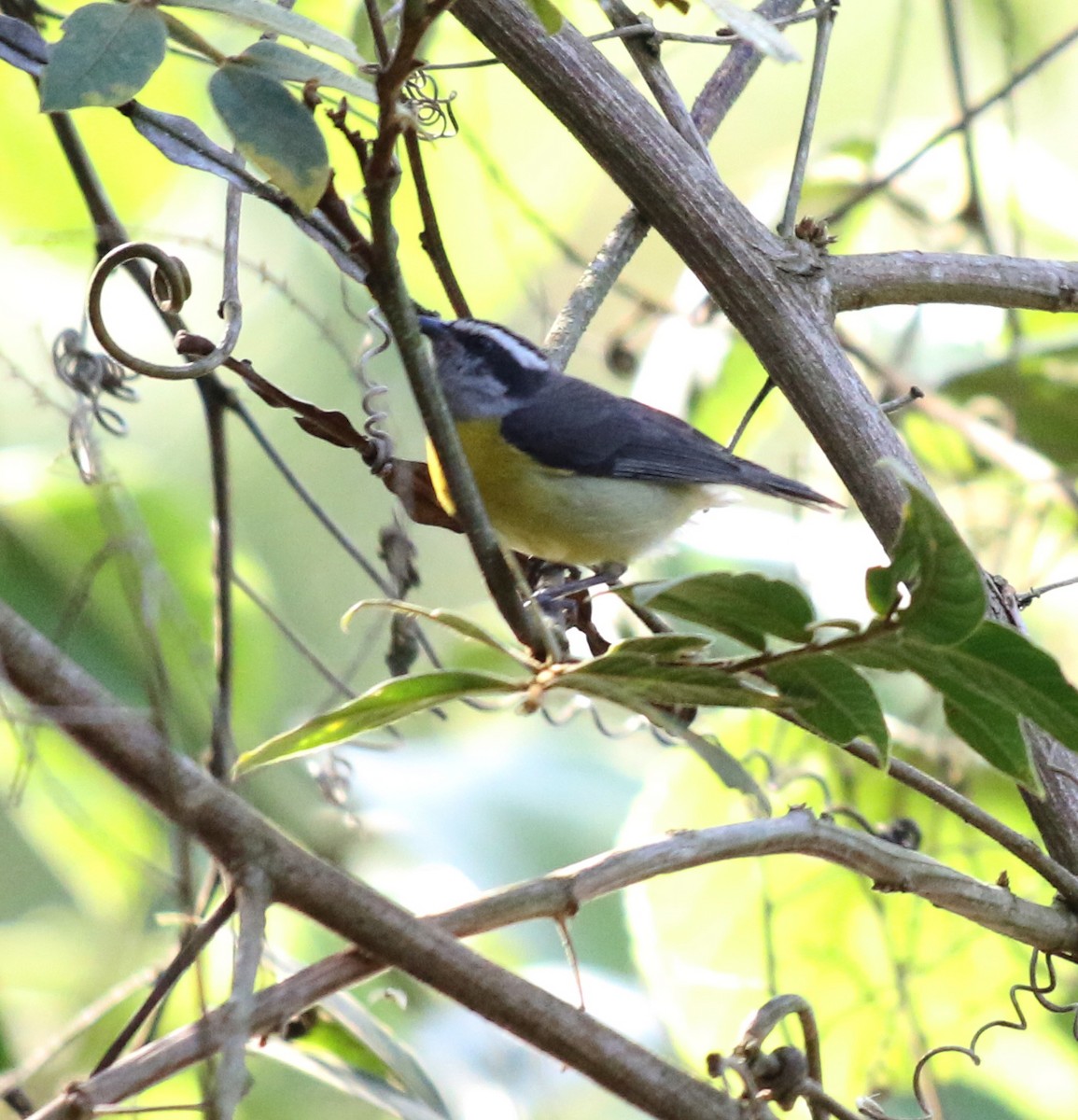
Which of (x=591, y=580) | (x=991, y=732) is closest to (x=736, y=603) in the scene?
(x=991, y=732)

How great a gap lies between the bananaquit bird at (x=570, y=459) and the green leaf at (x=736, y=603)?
3.07ft

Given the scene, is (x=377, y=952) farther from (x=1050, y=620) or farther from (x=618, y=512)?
(x=1050, y=620)

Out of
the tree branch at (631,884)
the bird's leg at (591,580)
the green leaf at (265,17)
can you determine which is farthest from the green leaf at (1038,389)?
the green leaf at (265,17)

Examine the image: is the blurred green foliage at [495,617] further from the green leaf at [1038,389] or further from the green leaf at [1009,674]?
the green leaf at [1009,674]

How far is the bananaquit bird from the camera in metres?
1.70

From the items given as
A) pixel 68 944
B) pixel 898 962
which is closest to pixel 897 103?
pixel 898 962

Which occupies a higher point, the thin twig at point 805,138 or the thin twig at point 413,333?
the thin twig at point 805,138

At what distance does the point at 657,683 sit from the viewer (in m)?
0.68

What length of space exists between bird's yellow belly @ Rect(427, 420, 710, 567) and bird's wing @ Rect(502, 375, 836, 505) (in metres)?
0.02

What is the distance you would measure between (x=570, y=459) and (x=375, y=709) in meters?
1.15

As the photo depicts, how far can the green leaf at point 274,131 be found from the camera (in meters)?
0.65

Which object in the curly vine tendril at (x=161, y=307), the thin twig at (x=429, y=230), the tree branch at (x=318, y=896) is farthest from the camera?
the thin twig at (x=429, y=230)

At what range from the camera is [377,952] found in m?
0.60

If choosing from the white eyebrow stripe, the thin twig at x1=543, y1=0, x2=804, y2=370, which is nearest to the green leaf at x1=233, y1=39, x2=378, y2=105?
the thin twig at x1=543, y1=0, x2=804, y2=370
